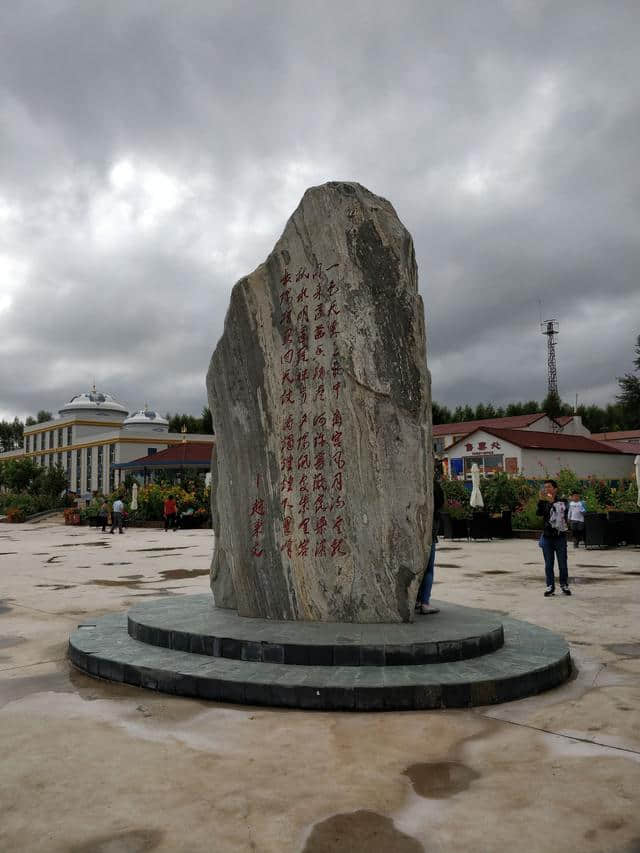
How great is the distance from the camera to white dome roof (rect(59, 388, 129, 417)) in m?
58.1

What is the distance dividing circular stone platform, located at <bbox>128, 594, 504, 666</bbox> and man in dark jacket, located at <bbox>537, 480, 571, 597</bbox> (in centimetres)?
287

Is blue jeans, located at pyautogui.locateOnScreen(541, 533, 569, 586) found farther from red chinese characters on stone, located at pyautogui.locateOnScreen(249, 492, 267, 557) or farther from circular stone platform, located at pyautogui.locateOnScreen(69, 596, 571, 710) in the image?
red chinese characters on stone, located at pyautogui.locateOnScreen(249, 492, 267, 557)

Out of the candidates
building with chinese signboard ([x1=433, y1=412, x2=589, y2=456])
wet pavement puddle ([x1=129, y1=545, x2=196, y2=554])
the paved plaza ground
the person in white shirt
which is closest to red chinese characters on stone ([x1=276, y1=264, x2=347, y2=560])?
the paved plaza ground

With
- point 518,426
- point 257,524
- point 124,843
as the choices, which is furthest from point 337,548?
point 518,426

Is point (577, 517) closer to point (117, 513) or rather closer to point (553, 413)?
point (117, 513)

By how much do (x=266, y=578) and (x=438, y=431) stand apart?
36.7 metres

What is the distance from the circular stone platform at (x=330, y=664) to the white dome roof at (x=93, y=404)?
55.6m

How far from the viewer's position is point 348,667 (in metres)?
4.58

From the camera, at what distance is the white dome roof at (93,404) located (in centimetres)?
5812

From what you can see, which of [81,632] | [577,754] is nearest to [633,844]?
[577,754]

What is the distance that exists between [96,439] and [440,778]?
2091 inches

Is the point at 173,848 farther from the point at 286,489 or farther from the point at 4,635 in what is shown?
the point at 4,635

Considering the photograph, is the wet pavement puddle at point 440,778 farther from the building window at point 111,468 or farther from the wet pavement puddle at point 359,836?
the building window at point 111,468

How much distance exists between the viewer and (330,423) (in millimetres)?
5633
